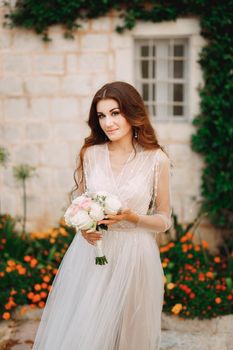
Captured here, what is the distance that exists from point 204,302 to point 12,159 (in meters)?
3.01

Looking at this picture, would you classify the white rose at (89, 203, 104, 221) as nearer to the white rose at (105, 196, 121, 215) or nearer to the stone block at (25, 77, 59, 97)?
the white rose at (105, 196, 121, 215)

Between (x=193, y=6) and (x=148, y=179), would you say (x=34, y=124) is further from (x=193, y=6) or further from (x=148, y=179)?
(x=148, y=179)

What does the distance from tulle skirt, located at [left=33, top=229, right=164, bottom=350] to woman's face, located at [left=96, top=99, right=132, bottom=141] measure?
631 mm

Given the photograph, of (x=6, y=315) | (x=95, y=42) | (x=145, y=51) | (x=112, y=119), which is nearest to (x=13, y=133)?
(x=95, y=42)

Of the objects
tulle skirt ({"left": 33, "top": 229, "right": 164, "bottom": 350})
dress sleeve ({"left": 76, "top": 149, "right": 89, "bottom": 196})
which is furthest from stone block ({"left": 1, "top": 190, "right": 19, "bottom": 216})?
tulle skirt ({"left": 33, "top": 229, "right": 164, "bottom": 350})

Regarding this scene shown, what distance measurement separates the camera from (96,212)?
7.97ft

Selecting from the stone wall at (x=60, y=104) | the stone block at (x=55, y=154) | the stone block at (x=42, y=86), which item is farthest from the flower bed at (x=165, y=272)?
the stone block at (x=42, y=86)

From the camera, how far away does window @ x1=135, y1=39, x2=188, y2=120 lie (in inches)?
222

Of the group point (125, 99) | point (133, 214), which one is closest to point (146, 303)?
point (133, 214)

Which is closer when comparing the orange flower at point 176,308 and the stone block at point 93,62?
the orange flower at point 176,308

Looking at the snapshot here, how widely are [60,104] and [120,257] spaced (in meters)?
3.23

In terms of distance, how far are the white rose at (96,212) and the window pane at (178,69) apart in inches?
145

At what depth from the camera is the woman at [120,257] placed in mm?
2736

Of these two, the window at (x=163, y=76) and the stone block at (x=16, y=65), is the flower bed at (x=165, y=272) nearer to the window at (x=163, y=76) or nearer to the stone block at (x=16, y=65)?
the window at (x=163, y=76)
